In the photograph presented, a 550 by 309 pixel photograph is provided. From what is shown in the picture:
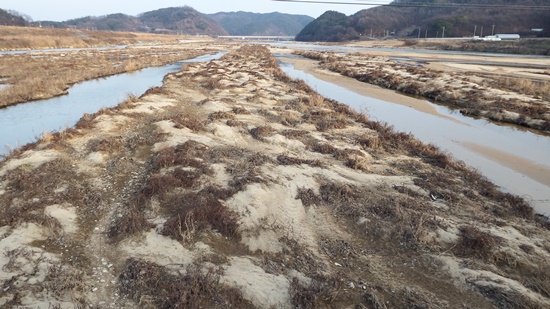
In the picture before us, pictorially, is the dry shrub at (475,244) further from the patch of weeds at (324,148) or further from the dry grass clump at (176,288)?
the patch of weeds at (324,148)

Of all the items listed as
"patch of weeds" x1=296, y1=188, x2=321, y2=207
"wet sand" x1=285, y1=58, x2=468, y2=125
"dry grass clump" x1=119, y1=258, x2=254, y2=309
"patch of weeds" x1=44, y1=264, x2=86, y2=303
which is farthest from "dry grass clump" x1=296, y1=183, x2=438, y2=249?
"wet sand" x1=285, y1=58, x2=468, y2=125

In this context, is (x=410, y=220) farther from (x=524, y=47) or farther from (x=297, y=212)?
(x=524, y=47)

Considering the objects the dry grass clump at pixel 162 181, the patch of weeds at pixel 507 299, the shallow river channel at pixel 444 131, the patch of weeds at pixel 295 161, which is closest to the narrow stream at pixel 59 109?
the shallow river channel at pixel 444 131

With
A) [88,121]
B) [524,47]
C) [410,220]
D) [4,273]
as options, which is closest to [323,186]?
[410,220]

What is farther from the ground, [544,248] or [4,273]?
[4,273]

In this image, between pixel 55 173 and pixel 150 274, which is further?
pixel 55 173

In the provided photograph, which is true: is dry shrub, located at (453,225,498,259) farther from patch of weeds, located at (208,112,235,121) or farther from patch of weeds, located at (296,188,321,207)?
patch of weeds, located at (208,112,235,121)
